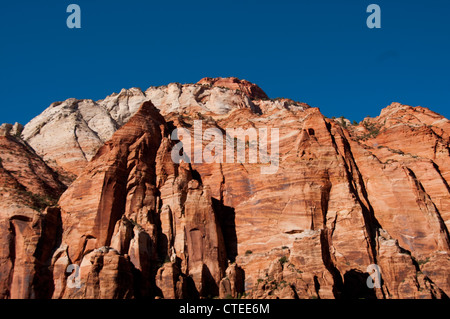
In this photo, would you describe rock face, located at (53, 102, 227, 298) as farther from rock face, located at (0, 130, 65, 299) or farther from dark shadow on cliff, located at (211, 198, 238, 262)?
dark shadow on cliff, located at (211, 198, 238, 262)

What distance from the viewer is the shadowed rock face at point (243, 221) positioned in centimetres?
5353

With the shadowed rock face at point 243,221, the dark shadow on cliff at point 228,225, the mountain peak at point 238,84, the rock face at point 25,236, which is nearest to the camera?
the rock face at point 25,236

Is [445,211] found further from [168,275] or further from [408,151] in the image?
[168,275]

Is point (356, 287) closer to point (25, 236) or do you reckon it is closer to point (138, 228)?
point (138, 228)

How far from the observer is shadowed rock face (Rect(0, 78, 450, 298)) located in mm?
53531

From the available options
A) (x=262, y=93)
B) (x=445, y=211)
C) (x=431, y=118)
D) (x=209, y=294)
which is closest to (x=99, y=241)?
(x=209, y=294)

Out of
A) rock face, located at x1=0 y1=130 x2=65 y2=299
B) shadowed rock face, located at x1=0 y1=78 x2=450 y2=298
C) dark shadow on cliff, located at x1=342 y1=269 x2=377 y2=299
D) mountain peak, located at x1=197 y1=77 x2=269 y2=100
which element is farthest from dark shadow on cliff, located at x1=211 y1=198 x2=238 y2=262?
mountain peak, located at x1=197 y1=77 x2=269 y2=100

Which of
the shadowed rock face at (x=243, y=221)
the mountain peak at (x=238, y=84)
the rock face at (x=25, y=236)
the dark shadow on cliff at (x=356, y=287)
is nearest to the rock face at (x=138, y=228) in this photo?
the shadowed rock face at (x=243, y=221)

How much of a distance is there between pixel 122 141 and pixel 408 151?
4320 cm

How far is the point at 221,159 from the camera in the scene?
71875 millimetres

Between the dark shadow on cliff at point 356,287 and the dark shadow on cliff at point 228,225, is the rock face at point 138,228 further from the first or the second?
the dark shadow on cliff at point 356,287

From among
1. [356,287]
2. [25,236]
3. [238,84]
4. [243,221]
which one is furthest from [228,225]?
[238,84]

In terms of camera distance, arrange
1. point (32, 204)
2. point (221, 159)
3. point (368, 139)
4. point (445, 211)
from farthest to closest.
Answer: point (368, 139) < point (221, 159) < point (445, 211) < point (32, 204)

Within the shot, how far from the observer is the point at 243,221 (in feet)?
→ 211
